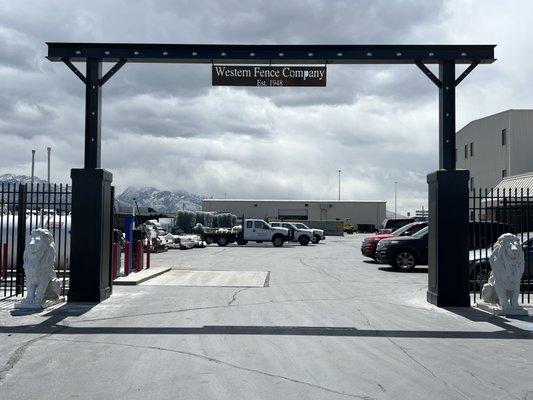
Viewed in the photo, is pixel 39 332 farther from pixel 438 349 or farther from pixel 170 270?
pixel 170 270

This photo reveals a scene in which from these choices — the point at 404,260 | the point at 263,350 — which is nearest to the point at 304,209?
the point at 404,260

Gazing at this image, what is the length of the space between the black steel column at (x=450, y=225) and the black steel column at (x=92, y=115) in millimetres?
7386

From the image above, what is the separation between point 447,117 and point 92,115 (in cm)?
766

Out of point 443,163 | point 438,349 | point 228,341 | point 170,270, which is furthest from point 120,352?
point 170,270

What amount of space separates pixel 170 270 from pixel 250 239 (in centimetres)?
2333

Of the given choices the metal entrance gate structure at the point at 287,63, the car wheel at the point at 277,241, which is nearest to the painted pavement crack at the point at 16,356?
the metal entrance gate structure at the point at 287,63

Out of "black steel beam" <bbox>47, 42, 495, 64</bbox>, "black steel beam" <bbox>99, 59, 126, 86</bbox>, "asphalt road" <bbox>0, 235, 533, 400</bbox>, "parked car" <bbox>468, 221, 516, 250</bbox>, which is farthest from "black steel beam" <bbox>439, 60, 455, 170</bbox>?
"black steel beam" <bbox>99, 59, 126, 86</bbox>

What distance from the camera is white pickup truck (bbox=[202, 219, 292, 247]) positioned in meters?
44.0

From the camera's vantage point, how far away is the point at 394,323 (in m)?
10.8

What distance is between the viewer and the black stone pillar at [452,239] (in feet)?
41.7

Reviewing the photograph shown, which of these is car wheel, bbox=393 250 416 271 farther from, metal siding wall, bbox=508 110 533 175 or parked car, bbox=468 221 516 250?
metal siding wall, bbox=508 110 533 175

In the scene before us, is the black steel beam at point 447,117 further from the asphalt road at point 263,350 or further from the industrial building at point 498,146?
the industrial building at point 498,146

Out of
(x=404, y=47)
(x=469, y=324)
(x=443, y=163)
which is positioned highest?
(x=404, y=47)

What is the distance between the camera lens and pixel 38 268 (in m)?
11.7
